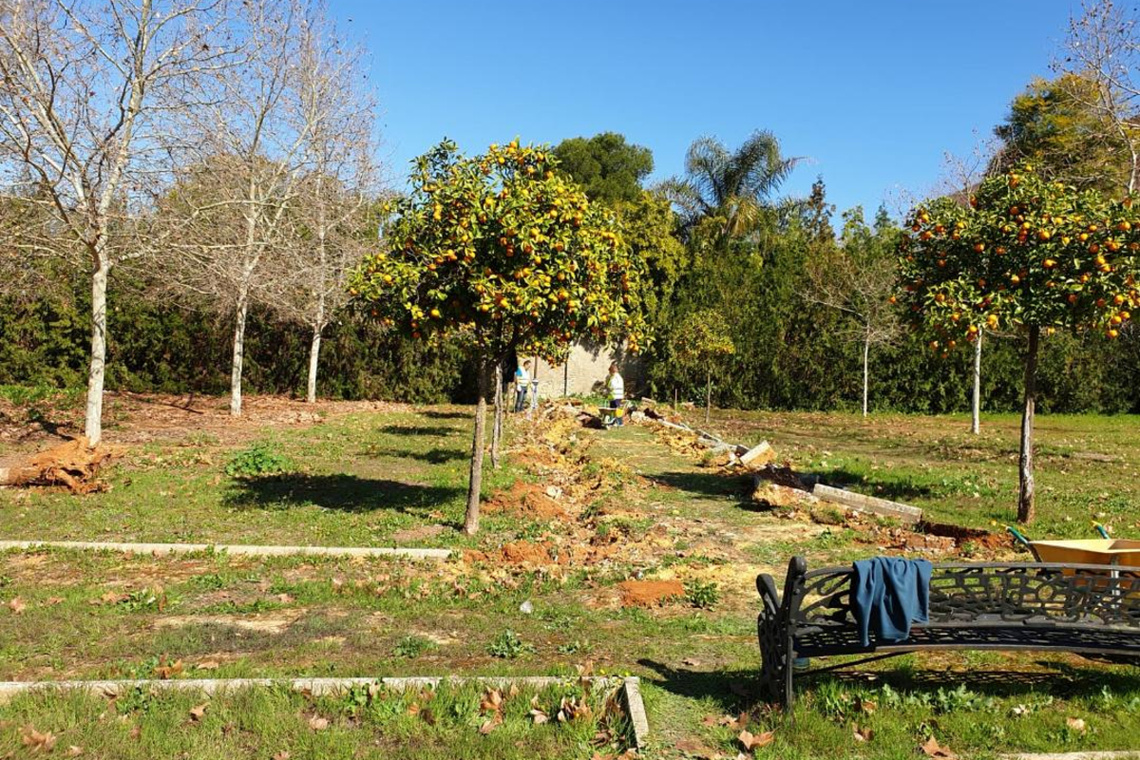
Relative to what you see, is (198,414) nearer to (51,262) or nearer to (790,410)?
(51,262)

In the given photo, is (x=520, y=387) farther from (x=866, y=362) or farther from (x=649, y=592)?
(x=649, y=592)

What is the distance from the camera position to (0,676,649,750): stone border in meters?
4.59

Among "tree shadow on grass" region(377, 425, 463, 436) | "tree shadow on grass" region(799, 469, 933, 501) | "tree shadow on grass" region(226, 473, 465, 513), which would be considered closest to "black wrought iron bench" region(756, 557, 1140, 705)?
"tree shadow on grass" region(226, 473, 465, 513)

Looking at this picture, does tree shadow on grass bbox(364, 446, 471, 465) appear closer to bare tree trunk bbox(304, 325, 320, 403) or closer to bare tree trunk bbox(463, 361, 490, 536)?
bare tree trunk bbox(463, 361, 490, 536)

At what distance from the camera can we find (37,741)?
13.6 ft

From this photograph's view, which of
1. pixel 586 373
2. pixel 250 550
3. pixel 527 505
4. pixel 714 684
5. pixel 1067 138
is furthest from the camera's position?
pixel 586 373

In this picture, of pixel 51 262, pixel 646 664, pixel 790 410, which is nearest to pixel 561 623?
pixel 646 664

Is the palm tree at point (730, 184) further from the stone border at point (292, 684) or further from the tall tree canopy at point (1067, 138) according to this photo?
the stone border at point (292, 684)

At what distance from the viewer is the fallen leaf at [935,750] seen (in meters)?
4.03

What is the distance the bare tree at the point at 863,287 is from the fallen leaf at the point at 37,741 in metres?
22.5

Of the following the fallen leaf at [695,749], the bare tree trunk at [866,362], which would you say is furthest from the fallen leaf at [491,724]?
the bare tree trunk at [866,362]

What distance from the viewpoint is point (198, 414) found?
1866cm

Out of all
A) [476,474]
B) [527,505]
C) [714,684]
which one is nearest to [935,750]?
[714,684]

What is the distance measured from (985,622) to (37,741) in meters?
4.83
